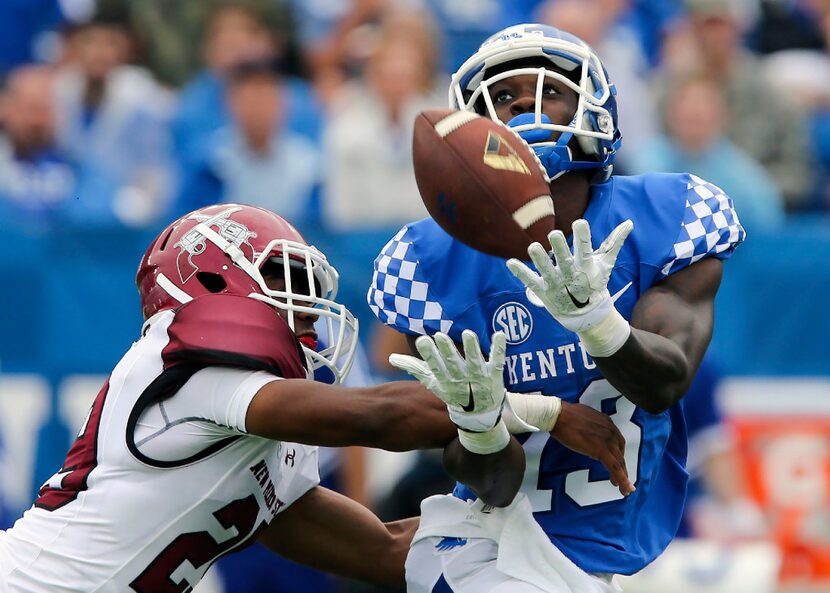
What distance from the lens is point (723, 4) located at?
8.46 m

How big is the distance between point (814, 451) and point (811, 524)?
368 millimetres

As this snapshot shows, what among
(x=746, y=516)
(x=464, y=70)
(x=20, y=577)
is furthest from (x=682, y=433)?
(x=746, y=516)

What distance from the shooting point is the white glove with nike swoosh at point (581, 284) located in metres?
3.11

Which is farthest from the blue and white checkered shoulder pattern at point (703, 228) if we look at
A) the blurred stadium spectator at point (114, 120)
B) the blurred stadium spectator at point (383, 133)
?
the blurred stadium spectator at point (114, 120)

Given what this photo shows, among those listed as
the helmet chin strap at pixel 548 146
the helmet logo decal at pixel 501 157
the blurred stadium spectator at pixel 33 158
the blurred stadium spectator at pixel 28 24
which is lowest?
the blurred stadium spectator at pixel 33 158

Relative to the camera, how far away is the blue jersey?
139 inches

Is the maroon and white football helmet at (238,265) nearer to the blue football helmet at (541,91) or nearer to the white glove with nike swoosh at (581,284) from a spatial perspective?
the blue football helmet at (541,91)

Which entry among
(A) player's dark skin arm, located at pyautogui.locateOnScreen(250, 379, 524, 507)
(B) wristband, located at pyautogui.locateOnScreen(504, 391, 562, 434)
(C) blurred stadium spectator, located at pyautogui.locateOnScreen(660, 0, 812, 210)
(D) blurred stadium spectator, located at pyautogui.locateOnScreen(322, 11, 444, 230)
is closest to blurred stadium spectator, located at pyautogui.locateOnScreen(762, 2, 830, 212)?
(C) blurred stadium spectator, located at pyautogui.locateOnScreen(660, 0, 812, 210)

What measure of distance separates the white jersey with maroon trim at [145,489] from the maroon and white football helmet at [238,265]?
0.10 meters

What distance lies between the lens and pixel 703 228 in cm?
355

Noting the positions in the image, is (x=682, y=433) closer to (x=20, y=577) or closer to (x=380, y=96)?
(x=20, y=577)

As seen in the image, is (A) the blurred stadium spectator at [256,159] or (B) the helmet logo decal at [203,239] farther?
(A) the blurred stadium spectator at [256,159]

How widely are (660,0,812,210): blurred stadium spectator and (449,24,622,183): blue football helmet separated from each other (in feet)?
14.4

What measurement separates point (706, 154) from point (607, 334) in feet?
14.9
